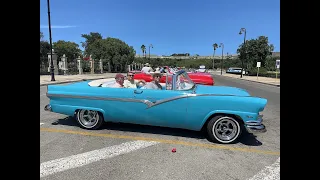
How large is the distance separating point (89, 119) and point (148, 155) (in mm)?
1923

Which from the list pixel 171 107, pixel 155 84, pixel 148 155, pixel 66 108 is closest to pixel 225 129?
pixel 171 107

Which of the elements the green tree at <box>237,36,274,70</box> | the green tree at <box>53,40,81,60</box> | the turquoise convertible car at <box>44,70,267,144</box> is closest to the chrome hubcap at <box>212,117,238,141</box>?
the turquoise convertible car at <box>44,70,267,144</box>

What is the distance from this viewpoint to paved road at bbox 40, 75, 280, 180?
326 centimetres

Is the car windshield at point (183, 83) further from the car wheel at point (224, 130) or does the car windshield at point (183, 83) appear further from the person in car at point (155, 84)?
the car wheel at point (224, 130)

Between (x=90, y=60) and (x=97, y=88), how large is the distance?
123ft

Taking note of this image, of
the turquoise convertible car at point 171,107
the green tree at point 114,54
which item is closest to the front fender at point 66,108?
the turquoise convertible car at point 171,107

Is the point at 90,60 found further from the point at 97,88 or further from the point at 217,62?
the point at 217,62

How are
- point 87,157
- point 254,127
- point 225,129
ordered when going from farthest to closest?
point 225,129 → point 254,127 → point 87,157

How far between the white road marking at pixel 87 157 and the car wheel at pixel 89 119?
1032mm

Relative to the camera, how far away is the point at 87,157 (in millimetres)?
3766

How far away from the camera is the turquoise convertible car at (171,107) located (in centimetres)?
439

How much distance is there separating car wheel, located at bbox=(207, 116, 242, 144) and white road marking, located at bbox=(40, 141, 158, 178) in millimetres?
1101

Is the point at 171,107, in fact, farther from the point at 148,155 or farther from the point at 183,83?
the point at 148,155
